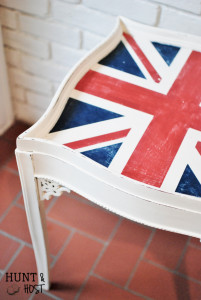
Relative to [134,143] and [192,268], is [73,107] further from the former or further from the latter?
[192,268]

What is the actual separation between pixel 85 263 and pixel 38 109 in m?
0.70

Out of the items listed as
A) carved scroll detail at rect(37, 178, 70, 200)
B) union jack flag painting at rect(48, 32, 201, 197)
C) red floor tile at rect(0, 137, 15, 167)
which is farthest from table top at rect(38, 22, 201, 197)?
red floor tile at rect(0, 137, 15, 167)

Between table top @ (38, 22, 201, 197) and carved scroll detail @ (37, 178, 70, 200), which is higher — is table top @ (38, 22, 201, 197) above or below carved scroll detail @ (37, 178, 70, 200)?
above

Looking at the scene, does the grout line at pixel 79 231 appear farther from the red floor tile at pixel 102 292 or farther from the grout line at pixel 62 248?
the red floor tile at pixel 102 292

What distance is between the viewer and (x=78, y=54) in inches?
57.5

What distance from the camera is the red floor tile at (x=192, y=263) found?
1428 millimetres

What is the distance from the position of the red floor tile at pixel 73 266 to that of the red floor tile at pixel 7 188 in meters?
0.31

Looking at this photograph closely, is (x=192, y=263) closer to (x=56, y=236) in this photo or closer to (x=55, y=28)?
(x=56, y=236)

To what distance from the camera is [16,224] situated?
1.53 metres

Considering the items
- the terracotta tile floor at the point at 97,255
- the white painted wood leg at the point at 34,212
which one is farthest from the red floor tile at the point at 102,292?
the white painted wood leg at the point at 34,212

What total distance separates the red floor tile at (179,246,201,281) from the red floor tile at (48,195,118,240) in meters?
0.29

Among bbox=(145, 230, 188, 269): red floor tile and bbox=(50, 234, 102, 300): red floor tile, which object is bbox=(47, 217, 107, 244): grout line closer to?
bbox=(50, 234, 102, 300): red floor tile

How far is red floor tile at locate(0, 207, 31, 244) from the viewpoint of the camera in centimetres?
150

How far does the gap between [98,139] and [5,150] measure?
970 mm
